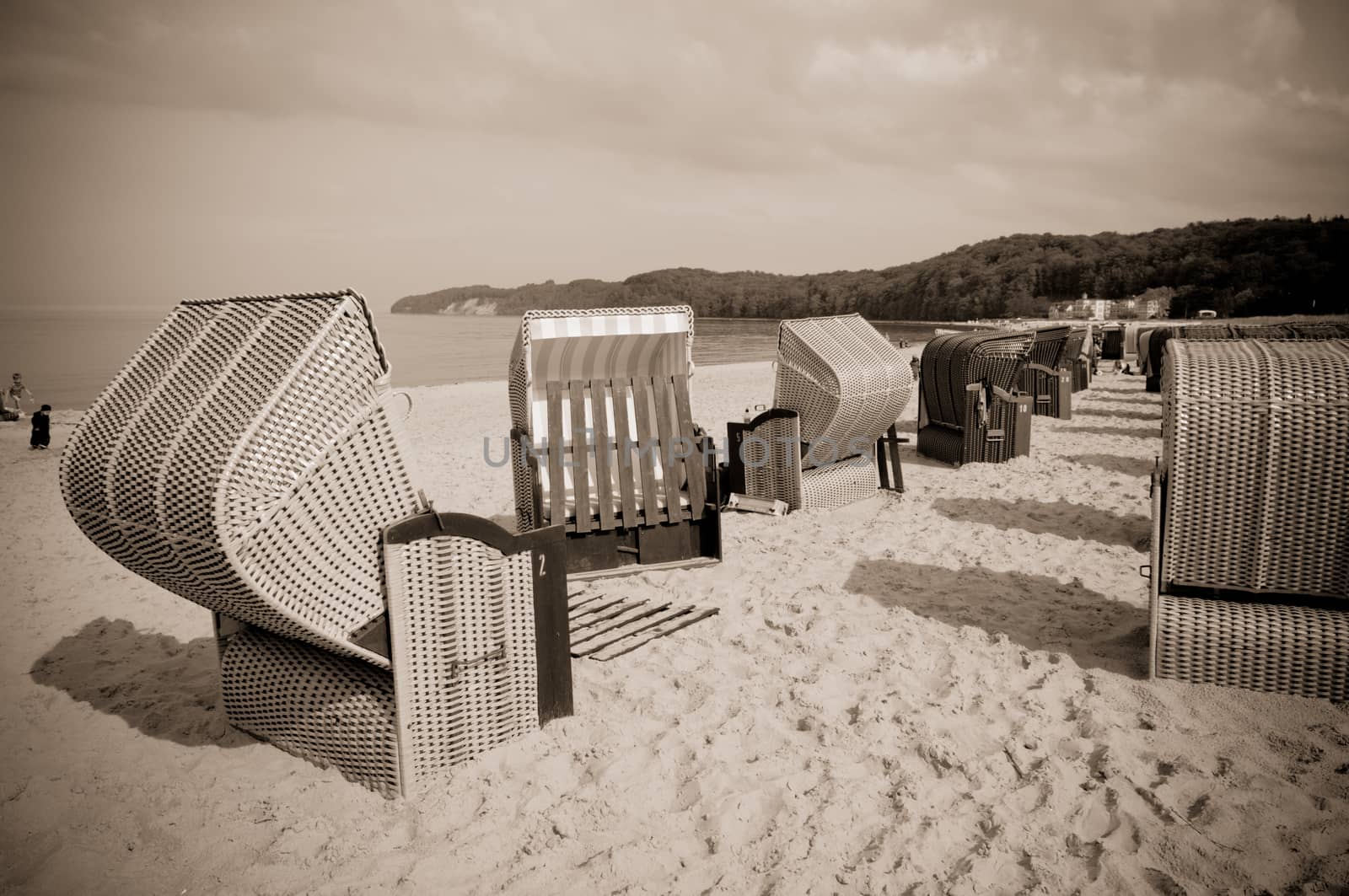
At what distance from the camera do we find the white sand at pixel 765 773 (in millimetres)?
2703

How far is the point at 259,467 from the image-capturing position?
2566mm

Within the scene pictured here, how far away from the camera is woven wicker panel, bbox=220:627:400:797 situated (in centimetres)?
311

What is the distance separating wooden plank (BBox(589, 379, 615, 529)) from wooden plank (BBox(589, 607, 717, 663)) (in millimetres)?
1171

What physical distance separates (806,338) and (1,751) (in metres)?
6.95

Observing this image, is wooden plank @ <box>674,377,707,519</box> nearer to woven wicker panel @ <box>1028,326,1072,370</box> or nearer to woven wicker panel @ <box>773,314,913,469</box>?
woven wicker panel @ <box>773,314,913,469</box>

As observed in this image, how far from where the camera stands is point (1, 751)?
359 centimetres

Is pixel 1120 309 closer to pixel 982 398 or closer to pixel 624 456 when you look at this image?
pixel 982 398

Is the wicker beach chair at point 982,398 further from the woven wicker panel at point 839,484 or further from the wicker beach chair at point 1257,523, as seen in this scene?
the wicker beach chair at point 1257,523

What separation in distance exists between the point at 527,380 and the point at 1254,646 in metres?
4.78

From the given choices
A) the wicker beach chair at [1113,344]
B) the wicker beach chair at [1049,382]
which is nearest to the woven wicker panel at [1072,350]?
the wicker beach chair at [1049,382]

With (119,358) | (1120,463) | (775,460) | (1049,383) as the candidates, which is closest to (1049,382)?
(1049,383)

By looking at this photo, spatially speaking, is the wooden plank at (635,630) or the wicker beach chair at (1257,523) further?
the wooden plank at (635,630)

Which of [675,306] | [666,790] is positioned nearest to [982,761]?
[666,790]

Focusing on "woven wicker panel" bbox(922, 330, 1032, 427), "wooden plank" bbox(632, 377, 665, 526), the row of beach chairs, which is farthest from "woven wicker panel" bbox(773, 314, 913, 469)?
the row of beach chairs
